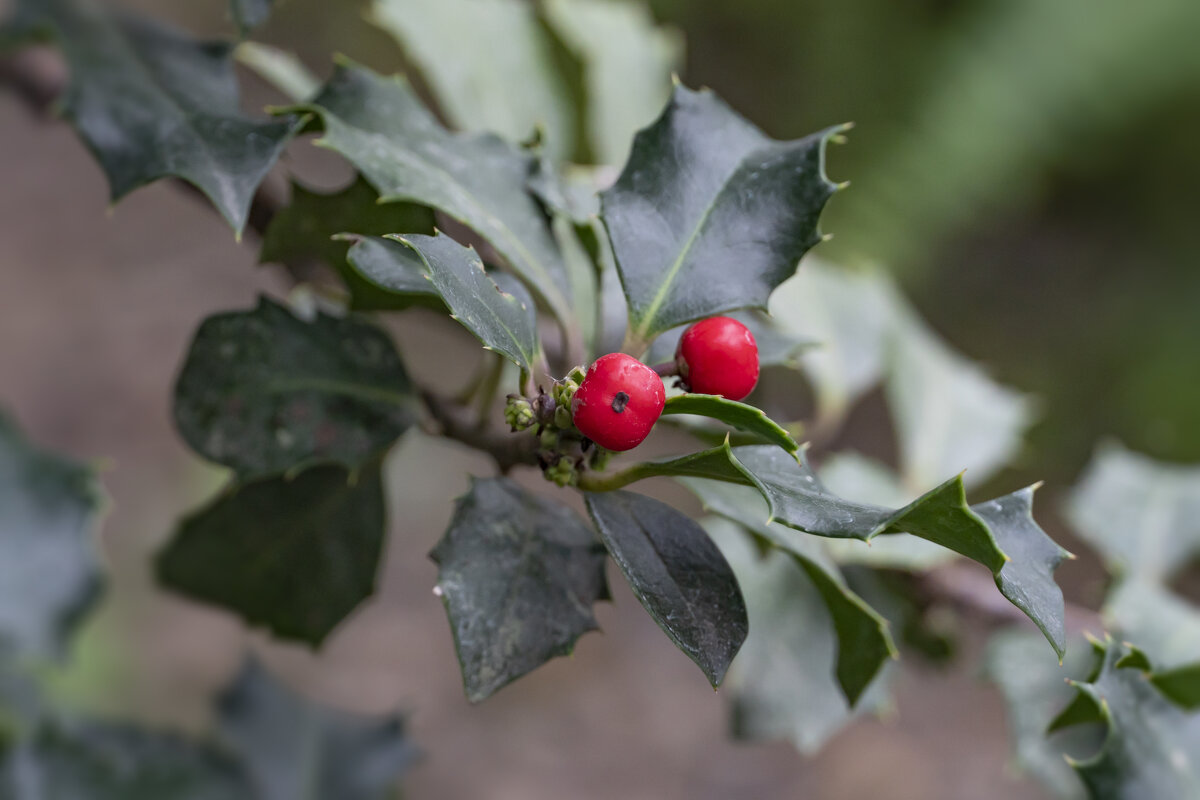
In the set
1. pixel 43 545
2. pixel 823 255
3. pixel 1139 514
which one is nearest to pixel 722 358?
pixel 43 545

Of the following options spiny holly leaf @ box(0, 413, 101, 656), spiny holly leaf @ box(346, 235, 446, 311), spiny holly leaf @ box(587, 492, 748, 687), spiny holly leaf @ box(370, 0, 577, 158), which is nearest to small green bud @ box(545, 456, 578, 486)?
spiny holly leaf @ box(587, 492, 748, 687)

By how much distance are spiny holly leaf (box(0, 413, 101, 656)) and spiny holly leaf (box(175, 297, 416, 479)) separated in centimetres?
43

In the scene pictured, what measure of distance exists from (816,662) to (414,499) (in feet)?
6.75

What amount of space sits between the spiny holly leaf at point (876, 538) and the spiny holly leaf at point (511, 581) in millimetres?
329

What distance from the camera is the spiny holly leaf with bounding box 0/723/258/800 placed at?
957 millimetres

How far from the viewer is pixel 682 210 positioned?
25.0 inches

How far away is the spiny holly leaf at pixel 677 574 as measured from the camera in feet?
1.63

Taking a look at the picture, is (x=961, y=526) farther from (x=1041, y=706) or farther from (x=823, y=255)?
(x=823, y=255)

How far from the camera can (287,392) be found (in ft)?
2.22

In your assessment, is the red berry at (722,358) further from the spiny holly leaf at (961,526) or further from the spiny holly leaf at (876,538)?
the spiny holly leaf at (876,538)

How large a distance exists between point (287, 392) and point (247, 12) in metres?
0.27

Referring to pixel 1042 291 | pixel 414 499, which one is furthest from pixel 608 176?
pixel 1042 291

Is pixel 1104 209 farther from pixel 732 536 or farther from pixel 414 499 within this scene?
pixel 732 536

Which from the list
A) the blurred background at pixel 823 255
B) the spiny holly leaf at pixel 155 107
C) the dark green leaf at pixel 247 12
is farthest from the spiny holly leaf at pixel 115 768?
the blurred background at pixel 823 255
